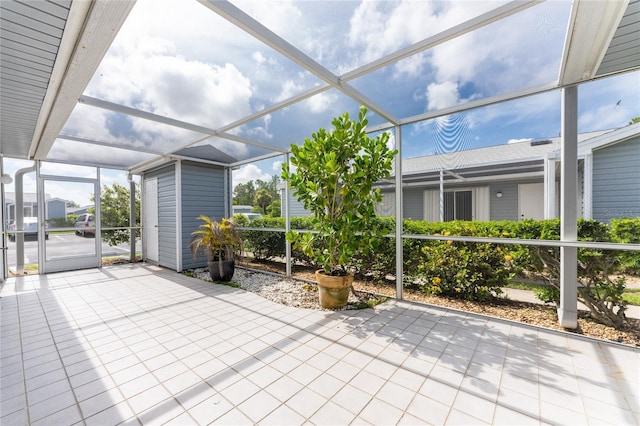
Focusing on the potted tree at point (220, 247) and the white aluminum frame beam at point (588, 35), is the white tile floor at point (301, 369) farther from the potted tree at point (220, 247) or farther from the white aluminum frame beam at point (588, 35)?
the white aluminum frame beam at point (588, 35)

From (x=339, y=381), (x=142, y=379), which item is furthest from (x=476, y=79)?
(x=142, y=379)

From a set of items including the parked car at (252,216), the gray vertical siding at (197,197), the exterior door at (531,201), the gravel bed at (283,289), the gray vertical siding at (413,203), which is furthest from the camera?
the parked car at (252,216)

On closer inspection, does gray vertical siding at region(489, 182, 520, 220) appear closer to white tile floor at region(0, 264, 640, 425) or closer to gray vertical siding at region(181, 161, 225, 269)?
white tile floor at region(0, 264, 640, 425)

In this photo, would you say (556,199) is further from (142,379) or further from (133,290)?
(133,290)

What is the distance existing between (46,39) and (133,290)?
143 inches

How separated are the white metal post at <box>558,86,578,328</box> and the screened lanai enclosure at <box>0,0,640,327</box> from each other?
0.01 meters

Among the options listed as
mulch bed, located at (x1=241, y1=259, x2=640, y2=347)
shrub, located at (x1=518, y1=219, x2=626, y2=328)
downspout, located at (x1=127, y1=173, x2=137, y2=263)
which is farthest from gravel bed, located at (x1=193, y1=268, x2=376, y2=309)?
downspout, located at (x1=127, y1=173, x2=137, y2=263)

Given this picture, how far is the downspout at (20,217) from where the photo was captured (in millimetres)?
5570

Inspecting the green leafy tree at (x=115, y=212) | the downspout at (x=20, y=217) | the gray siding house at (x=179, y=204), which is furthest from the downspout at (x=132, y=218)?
the downspout at (x=20, y=217)

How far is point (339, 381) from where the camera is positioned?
1.96m

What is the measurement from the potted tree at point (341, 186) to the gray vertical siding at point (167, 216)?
12.5 feet

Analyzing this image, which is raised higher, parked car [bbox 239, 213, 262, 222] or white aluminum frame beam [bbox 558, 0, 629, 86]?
white aluminum frame beam [bbox 558, 0, 629, 86]

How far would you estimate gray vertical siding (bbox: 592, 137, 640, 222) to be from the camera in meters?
2.51

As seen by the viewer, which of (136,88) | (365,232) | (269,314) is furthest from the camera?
(365,232)
